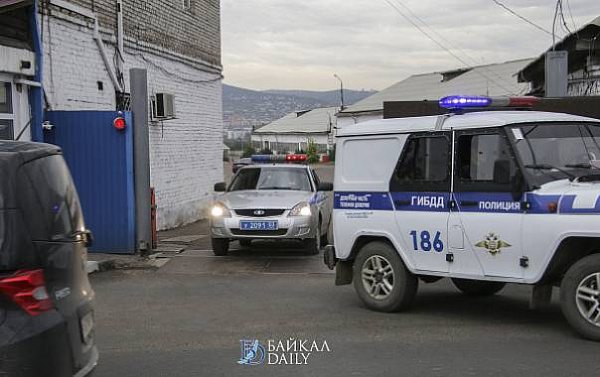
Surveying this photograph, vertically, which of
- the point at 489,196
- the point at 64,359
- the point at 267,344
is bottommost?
the point at 267,344

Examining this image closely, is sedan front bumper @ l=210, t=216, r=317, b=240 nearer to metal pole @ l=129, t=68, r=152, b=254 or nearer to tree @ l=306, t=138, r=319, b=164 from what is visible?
metal pole @ l=129, t=68, r=152, b=254

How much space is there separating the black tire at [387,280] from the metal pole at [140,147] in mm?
4881

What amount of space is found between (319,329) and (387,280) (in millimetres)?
1054

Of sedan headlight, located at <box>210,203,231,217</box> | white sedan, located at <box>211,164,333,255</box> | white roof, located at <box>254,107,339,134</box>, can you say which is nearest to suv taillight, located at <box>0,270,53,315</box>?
white sedan, located at <box>211,164,333,255</box>

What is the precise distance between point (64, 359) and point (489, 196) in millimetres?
4212

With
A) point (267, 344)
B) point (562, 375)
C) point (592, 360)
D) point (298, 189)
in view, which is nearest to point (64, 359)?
point (267, 344)

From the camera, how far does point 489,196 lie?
6348 mm

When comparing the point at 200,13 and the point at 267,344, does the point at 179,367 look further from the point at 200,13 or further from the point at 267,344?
the point at 200,13

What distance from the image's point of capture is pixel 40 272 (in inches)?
134

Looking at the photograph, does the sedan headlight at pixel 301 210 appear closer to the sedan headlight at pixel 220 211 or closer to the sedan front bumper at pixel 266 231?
the sedan front bumper at pixel 266 231

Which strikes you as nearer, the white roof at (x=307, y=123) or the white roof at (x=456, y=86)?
the white roof at (x=456, y=86)

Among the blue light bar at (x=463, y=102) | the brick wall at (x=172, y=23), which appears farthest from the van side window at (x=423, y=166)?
the brick wall at (x=172, y=23)

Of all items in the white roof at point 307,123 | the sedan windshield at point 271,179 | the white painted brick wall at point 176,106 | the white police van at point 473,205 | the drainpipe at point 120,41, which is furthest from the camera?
the white roof at point 307,123

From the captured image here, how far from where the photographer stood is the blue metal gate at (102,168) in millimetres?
11086
